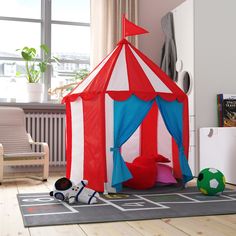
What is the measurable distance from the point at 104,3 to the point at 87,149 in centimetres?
232

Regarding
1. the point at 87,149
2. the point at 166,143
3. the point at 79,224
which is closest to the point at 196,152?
the point at 166,143

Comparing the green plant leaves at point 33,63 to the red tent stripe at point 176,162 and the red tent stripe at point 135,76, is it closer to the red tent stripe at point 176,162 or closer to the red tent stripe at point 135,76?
the red tent stripe at point 135,76

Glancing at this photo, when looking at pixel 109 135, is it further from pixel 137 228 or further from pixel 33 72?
pixel 33 72

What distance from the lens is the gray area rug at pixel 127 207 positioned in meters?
2.34

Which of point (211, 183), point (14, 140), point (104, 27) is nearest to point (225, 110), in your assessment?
point (211, 183)

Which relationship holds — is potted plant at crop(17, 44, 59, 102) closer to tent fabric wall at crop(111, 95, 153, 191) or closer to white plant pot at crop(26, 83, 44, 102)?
white plant pot at crop(26, 83, 44, 102)

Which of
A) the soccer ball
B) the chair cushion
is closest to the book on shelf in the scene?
the soccer ball

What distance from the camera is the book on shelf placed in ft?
13.9

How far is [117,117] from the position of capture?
3.27 metres

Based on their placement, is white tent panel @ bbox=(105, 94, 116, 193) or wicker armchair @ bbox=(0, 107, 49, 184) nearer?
white tent panel @ bbox=(105, 94, 116, 193)

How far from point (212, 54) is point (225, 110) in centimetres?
61

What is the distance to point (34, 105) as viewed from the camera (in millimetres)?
4773

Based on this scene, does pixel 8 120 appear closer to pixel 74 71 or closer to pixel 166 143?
pixel 74 71

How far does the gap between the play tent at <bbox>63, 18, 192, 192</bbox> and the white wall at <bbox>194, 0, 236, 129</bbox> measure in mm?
681
